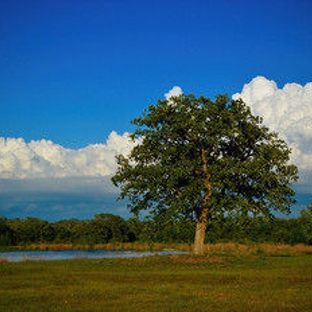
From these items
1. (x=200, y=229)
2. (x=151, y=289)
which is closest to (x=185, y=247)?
(x=200, y=229)

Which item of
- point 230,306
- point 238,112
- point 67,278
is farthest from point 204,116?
point 230,306

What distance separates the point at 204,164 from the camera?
43.7 m

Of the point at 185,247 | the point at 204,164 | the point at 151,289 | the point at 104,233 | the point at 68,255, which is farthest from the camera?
the point at 104,233

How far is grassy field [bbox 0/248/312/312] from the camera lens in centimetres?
1803

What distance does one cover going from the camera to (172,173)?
41.3 meters

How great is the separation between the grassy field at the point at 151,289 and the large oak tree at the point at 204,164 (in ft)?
25.5

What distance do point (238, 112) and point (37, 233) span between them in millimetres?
61470

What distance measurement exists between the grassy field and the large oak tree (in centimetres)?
778

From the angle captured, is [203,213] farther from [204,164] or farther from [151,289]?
[151,289]

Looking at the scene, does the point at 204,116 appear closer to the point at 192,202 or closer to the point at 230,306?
the point at 192,202

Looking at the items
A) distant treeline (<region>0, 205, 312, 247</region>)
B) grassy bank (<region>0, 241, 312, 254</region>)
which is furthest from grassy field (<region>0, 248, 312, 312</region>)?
distant treeline (<region>0, 205, 312, 247</region>)

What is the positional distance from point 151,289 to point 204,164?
22197 mm

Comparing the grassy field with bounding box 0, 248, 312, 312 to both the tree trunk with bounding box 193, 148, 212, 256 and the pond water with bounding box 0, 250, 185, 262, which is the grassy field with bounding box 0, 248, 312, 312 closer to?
the tree trunk with bounding box 193, 148, 212, 256

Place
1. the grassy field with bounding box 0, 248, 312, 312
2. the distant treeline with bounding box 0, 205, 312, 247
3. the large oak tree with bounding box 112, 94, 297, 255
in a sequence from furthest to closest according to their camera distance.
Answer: the distant treeline with bounding box 0, 205, 312, 247 < the large oak tree with bounding box 112, 94, 297, 255 < the grassy field with bounding box 0, 248, 312, 312
